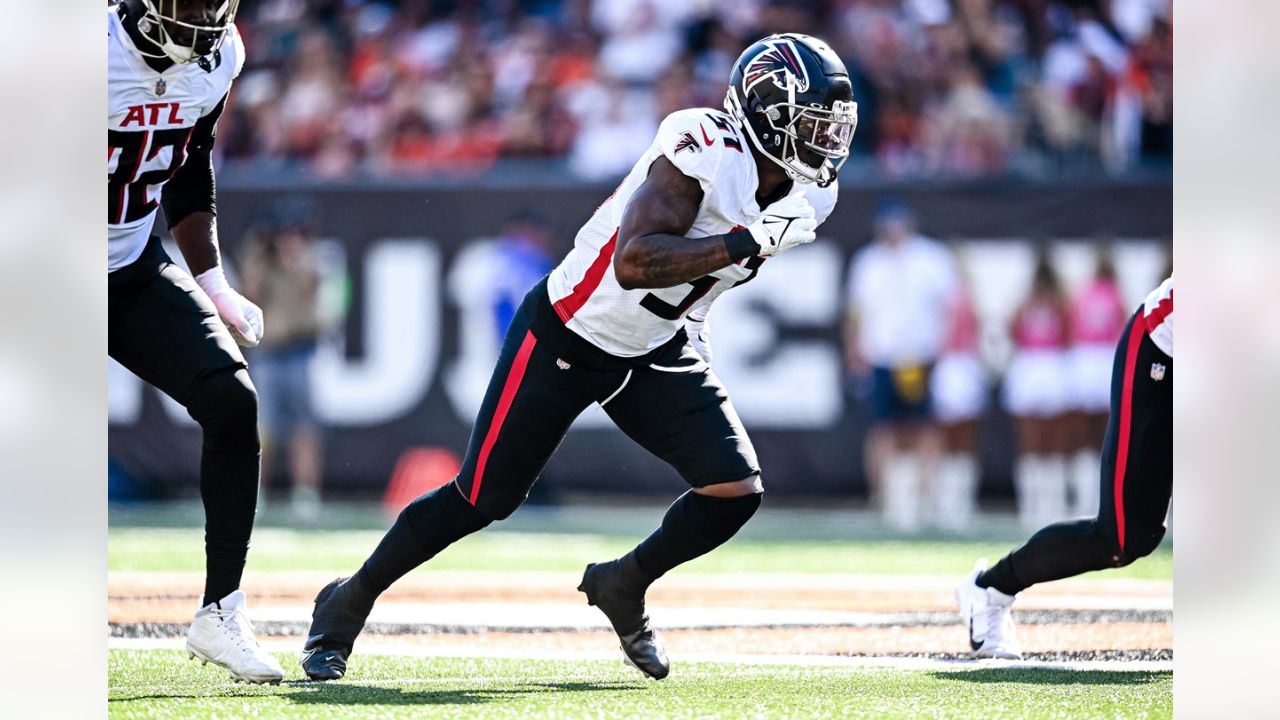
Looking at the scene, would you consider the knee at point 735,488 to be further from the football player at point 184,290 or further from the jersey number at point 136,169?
the jersey number at point 136,169

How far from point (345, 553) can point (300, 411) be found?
2610 mm

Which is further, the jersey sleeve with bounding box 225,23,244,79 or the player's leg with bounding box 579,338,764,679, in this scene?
the player's leg with bounding box 579,338,764,679

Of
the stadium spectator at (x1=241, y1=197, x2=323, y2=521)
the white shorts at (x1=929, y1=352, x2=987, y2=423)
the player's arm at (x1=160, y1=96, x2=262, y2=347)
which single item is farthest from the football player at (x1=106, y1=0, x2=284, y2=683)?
the white shorts at (x1=929, y1=352, x2=987, y2=423)

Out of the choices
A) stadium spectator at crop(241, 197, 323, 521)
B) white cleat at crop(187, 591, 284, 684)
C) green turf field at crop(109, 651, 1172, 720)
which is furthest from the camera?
stadium spectator at crop(241, 197, 323, 521)

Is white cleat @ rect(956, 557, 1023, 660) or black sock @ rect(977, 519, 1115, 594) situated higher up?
black sock @ rect(977, 519, 1115, 594)

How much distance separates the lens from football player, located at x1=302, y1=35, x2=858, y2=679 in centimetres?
406

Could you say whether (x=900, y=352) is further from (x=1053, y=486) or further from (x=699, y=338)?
(x=699, y=338)

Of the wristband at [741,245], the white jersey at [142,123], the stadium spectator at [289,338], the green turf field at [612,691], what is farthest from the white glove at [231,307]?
the stadium spectator at [289,338]

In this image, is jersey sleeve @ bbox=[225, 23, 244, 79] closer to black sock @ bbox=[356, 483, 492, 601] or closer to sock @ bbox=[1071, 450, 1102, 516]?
black sock @ bbox=[356, 483, 492, 601]

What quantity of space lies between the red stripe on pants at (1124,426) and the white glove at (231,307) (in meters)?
2.45

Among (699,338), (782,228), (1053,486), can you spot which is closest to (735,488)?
(699,338)

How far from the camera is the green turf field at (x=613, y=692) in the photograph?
362 cm

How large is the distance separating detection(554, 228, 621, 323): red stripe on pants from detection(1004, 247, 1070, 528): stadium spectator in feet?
21.0
